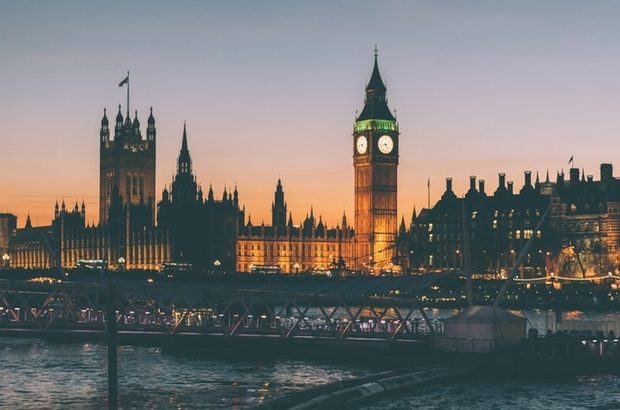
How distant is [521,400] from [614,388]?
6.00m

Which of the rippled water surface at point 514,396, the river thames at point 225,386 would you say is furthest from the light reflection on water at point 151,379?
the rippled water surface at point 514,396

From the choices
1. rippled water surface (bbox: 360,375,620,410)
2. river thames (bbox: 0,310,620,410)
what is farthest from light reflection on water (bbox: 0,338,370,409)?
rippled water surface (bbox: 360,375,620,410)

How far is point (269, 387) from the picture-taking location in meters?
62.1

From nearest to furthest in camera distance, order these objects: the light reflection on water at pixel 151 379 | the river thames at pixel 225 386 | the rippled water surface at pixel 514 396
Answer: the rippled water surface at pixel 514 396
the river thames at pixel 225 386
the light reflection on water at pixel 151 379

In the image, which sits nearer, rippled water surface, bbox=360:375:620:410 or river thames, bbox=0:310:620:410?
rippled water surface, bbox=360:375:620:410

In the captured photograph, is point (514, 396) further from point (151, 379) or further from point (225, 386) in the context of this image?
point (151, 379)

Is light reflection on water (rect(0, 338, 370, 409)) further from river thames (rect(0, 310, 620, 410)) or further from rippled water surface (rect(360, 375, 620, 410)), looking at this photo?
rippled water surface (rect(360, 375, 620, 410))

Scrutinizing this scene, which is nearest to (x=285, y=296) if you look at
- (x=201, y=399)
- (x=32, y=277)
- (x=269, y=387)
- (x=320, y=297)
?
(x=320, y=297)

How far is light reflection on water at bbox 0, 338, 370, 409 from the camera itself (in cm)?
5644

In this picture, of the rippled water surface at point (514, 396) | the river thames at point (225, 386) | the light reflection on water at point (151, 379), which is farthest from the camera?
the light reflection on water at point (151, 379)

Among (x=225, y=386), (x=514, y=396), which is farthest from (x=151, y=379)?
(x=514, y=396)

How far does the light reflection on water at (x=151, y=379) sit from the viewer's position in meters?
56.4

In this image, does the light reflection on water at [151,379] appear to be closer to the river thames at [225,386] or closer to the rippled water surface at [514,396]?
the river thames at [225,386]

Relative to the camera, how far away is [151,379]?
66.1 m
